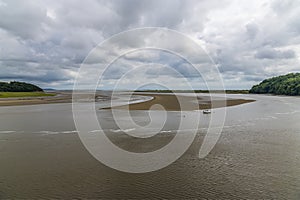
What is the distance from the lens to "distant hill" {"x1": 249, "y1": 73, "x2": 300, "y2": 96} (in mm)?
110481

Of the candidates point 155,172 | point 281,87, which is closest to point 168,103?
point 155,172

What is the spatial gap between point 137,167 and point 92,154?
326cm

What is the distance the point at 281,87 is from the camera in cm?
12275

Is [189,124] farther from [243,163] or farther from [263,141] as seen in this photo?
[243,163]

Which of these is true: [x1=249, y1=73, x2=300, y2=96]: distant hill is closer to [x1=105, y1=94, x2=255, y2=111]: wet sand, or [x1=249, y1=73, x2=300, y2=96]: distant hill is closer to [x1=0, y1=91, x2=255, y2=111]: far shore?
[x1=0, y1=91, x2=255, y2=111]: far shore

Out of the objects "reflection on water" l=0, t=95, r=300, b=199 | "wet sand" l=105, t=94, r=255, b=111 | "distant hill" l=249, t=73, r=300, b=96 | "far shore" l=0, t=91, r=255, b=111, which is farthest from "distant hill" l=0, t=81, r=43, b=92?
"distant hill" l=249, t=73, r=300, b=96

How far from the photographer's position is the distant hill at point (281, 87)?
110481 mm

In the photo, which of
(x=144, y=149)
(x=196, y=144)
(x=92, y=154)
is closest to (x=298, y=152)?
(x=196, y=144)

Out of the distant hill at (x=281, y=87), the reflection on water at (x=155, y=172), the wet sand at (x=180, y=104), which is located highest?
the distant hill at (x=281, y=87)

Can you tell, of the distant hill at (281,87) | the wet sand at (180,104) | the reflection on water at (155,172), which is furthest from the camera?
the distant hill at (281,87)

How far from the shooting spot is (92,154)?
13016mm

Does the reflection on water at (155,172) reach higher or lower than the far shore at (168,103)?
lower

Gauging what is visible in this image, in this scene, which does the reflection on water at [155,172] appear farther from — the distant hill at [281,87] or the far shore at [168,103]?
the distant hill at [281,87]

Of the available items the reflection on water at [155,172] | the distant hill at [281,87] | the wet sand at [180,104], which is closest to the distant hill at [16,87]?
the wet sand at [180,104]
